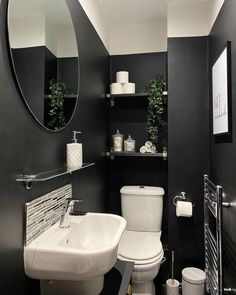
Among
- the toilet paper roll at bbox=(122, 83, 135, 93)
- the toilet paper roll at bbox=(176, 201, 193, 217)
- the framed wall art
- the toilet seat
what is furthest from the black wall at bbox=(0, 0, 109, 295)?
the framed wall art

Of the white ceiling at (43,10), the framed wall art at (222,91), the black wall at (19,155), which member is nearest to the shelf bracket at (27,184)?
the black wall at (19,155)

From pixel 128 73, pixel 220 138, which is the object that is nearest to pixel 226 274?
pixel 220 138

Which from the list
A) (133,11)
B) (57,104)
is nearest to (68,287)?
(57,104)

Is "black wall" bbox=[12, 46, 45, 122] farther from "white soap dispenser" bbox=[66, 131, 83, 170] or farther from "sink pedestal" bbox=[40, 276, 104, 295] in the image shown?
"sink pedestal" bbox=[40, 276, 104, 295]

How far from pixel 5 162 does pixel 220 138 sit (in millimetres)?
1481

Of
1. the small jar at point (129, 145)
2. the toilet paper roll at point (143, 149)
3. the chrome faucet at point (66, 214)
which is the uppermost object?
the small jar at point (129, 145)

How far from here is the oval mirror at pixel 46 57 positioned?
973 mm

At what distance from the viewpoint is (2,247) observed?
0.85 m

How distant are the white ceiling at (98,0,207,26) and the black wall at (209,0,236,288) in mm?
656

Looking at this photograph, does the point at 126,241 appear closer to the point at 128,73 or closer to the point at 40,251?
the point at 40,251

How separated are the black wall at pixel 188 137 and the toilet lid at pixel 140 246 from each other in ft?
0.90

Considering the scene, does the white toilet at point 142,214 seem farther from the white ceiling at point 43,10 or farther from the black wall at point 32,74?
the white ceiling at point 43,10

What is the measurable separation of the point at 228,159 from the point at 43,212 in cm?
119

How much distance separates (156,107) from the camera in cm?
233
